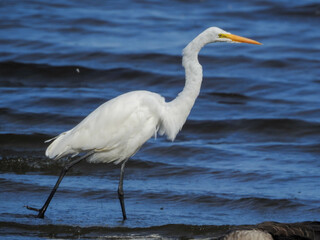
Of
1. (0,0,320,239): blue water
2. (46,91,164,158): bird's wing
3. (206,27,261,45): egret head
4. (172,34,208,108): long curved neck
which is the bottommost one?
(0,0,320,239): blue water

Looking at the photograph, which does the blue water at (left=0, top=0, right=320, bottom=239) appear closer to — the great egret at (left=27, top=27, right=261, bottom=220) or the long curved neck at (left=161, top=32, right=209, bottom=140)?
the great egret at (left=27, top=27, right=261, bottom=220)

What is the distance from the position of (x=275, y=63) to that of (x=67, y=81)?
5.28 meters

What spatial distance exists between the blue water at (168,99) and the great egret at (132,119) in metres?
0.73

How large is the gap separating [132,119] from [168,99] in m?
5.95

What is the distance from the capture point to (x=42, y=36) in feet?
60.5

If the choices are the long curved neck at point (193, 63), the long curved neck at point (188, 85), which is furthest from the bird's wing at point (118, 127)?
the long curved neck at point (193, 63)

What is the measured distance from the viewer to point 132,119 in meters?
7.36

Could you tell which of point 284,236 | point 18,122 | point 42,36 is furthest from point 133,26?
point 284,236

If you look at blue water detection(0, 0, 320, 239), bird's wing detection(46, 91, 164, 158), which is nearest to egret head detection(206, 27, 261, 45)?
bird's wing detection(46, 91, 164, 158)

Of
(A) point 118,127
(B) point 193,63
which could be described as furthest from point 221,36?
(A) point 118,127

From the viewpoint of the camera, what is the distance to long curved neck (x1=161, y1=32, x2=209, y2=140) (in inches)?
290

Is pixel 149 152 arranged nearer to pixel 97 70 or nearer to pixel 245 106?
pixel 245 106

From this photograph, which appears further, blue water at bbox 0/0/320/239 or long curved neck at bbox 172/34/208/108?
blue water at bbox 0/0/320/239

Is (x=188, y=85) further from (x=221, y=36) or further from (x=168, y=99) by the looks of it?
(x=168, y=99)
